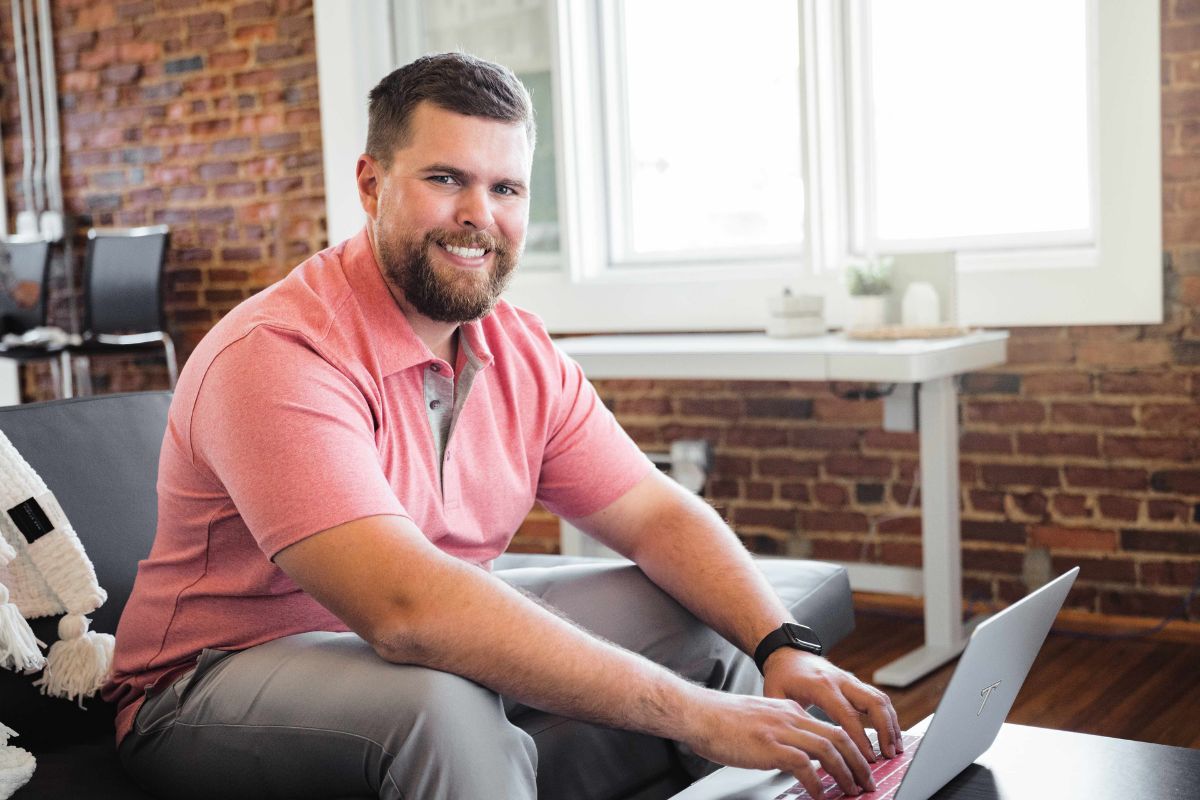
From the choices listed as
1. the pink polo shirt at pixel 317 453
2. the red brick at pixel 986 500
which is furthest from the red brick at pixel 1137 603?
the pink polo shirt at pixel 317 453

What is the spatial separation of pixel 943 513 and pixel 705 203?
1371mm

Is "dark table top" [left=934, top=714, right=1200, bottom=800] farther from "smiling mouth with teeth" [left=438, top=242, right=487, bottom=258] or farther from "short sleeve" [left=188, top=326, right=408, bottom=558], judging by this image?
"smiling mouth with teeth" [left=438, top=242, right=487, bottom=258]

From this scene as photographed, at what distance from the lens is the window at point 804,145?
3256 millimetres

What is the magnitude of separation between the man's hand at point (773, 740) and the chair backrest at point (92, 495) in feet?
2.62

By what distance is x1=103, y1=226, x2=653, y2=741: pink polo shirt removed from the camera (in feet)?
4.55

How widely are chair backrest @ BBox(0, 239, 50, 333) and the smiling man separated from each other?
3524 mm

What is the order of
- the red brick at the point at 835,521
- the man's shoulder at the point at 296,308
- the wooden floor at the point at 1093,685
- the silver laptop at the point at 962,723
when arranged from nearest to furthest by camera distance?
the silver laptop at the point at 962,723 < the man's shoulder at the point at 296,308 < the wooden floor at the point at 1093,685 < the red brick at the point at 835,521

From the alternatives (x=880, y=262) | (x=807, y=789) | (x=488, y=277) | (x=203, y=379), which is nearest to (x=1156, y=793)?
(x=807, y=789)

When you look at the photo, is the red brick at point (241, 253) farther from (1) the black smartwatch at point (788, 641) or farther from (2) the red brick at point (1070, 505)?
(1) the black smartwatch at point (788, 641)

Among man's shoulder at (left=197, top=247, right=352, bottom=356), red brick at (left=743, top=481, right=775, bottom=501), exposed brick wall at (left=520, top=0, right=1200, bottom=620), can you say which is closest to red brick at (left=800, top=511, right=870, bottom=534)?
exposed brick wall at (left=520, top=0, right=1200, bottom=620)

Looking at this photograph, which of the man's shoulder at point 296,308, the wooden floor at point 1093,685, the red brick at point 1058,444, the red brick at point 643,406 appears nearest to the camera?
the man's shoulder at point 296,308

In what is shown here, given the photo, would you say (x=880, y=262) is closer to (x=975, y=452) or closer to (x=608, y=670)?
(x=975, y=452)

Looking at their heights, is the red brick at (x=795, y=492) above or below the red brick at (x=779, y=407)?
below

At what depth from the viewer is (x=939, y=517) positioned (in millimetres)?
3090
